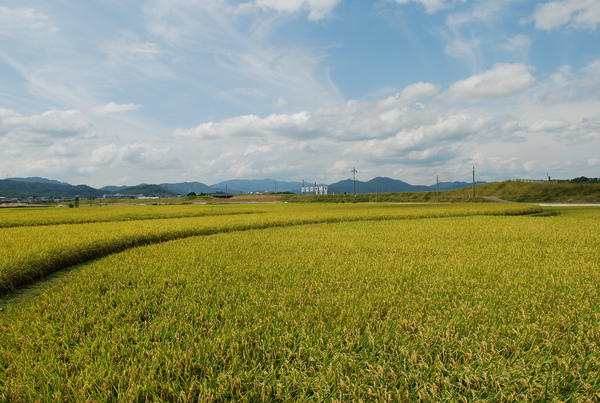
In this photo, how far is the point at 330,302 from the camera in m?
4.28

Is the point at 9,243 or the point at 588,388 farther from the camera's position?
the point at 9,243

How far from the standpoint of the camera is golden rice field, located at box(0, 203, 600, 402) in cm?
250

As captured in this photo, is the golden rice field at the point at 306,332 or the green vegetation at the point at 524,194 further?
the green vegetation at the point at 524,194

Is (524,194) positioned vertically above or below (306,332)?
above

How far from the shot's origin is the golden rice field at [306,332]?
2.50 meters

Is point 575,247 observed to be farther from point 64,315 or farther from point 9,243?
point 9,243

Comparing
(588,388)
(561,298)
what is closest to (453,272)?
(561,298)

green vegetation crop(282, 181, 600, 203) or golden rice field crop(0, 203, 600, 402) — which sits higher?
green vegetation crop(282, 181, 600, 203)

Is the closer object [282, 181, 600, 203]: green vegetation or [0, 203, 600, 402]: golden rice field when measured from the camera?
[0, 203, 600, 402]: golden rice field

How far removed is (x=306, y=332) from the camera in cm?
336

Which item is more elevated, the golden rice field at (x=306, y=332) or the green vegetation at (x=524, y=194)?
the green vegetation at (x=524, y=194)

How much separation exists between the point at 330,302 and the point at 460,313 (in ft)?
5.43

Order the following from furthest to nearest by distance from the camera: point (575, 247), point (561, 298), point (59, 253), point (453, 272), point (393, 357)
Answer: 1. point (575, 247)
2. point (59, 253)
3. point (453, 272)
4. point (561, 298)
5. point (393, 357)

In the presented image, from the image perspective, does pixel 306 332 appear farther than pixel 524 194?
No
